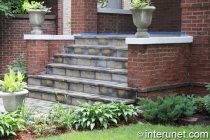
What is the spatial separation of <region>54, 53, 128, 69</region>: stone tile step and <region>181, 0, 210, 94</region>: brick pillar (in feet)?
4.98

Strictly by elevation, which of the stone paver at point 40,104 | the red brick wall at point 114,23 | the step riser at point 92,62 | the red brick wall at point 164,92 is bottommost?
the stone paver at point 40,104

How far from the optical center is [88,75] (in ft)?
30.6

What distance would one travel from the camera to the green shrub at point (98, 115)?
6.61m

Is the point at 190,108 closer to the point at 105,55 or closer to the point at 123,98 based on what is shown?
the point at 123,98

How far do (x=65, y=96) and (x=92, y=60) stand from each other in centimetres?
230

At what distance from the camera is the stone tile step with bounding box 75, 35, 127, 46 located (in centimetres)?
969

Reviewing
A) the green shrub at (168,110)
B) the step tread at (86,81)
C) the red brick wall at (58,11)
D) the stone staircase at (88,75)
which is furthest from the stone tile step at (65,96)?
the red brick wall at (58,11)

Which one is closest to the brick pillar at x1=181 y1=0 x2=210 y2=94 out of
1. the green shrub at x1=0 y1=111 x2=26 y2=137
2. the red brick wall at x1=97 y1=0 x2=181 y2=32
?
the red brick wall at x1=97 y1=0 x2=181 y2=32

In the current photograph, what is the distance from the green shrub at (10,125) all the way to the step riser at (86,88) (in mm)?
2407

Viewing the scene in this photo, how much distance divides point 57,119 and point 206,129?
244 centimetres

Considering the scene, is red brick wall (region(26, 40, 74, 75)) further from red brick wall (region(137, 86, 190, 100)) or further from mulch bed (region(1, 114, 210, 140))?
mulch bed (region(1, 114, 210, 140))

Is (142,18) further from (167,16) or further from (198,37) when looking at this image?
(167,16)

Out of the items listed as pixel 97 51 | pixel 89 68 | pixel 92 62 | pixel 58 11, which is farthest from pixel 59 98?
pixel 58 11

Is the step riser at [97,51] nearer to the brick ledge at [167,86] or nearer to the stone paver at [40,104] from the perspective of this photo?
the brick ledge at [167,86]
